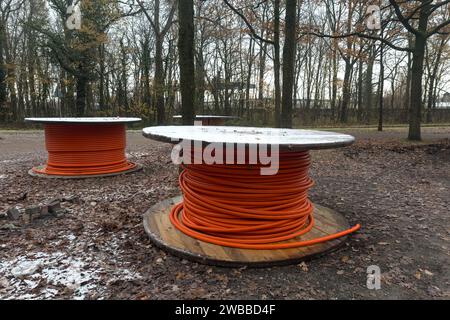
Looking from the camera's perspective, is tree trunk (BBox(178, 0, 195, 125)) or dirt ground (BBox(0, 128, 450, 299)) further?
tree trunk (BBox(178, 0, 195, 125))

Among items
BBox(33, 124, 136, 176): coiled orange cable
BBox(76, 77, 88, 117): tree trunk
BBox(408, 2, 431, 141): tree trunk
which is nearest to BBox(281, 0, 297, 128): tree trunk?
BBox(33, 124, 136, 176): coiled orange cable

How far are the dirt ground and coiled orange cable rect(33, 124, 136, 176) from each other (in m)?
0.43

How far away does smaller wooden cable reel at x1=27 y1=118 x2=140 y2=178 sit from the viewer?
5539 mm

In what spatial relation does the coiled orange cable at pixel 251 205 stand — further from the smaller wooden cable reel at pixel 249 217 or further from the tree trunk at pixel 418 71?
the tree trunk at pixel 418 71

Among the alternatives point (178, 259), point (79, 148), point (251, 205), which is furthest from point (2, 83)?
point (251, 205)

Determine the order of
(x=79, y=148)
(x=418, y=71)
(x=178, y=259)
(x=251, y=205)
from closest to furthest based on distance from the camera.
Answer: (x=178, y=259) → (x=251, y=205) → (x=79, y=148) → (x=418, y=71)

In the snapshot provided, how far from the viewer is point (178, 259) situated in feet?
8.41

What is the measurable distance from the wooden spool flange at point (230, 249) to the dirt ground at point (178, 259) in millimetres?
62

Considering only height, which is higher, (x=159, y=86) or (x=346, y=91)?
(x=346, y=91)

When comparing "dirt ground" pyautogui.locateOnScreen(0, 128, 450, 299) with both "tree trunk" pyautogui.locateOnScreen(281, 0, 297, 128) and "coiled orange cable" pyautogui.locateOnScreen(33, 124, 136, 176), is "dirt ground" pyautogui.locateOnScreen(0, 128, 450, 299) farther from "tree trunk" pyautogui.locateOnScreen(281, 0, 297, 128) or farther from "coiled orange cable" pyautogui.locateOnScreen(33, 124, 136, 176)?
"tree trunk" pyautogui.locateOnScreen(281, 0, 297, 128)

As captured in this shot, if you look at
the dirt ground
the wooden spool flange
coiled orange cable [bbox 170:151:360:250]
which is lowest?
the dirt ground

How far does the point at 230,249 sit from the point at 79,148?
4052 mm

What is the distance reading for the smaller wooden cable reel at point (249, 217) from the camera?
2615 mm

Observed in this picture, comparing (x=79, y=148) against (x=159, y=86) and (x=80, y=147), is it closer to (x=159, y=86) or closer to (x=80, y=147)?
(x=80, y=147)
